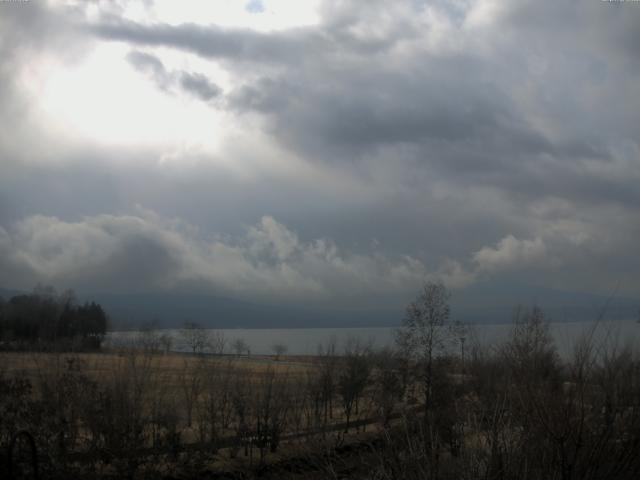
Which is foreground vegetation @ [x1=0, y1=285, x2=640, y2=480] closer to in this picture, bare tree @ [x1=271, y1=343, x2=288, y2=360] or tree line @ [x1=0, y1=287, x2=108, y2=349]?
tree line @ [x1=0, y1=287, x2=108, y2=349]

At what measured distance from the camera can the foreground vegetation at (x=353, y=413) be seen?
948 cm

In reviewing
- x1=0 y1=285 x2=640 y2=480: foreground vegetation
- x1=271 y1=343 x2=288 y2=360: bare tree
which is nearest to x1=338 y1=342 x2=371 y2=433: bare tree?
x1=0 y1=285 x2=640 y2=480: foreground vegetation

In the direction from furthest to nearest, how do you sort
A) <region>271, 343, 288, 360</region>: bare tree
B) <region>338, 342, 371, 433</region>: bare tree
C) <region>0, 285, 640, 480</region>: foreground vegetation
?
<region>271, 343, 288, 360</region>: bare tree, <region>338, 342, 371, 433</region>: bare tree, <region>0, 285, 640, 480</region>: foreground vegetation

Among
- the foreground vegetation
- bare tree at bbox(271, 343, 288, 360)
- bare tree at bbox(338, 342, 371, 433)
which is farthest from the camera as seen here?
bare tree at bbox(271, 343, 288, 360)

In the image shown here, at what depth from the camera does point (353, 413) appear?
46875 millimetres

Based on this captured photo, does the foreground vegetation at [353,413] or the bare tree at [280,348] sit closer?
the foreground vegetation at [353,413]

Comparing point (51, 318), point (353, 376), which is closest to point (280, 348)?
point (51, 318)

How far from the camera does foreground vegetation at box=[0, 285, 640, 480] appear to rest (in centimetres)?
948

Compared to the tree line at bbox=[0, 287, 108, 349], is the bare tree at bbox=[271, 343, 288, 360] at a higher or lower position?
lower

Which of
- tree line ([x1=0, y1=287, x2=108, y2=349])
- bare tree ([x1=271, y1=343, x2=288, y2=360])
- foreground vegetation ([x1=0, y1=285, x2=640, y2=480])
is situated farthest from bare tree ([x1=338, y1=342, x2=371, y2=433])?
bare tree ([x1=271, y1=343, x2=288, y2=360])

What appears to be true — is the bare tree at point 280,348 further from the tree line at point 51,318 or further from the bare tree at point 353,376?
the bare tree at point 353,376

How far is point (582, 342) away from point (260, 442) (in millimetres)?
23660

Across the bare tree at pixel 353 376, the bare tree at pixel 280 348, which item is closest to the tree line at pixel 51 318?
the bare tree at pixel 353 376

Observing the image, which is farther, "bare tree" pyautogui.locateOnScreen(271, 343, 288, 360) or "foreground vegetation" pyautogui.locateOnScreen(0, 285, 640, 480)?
"bare tree" pyautogui.locateOnScreen(271, 343, 288, 360)
